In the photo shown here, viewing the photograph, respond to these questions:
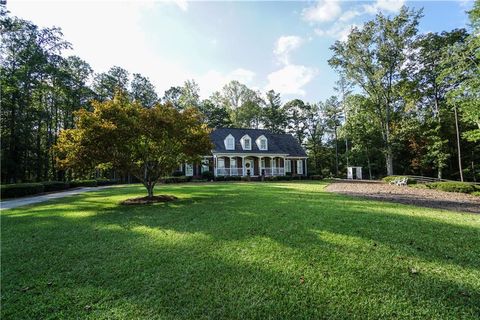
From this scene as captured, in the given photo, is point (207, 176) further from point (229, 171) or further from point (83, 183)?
point (83, 183)

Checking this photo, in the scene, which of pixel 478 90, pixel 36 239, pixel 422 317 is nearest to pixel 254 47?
pixel 478 90

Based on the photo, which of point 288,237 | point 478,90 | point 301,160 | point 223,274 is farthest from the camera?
point 301,160

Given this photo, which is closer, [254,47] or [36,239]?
[36,239]

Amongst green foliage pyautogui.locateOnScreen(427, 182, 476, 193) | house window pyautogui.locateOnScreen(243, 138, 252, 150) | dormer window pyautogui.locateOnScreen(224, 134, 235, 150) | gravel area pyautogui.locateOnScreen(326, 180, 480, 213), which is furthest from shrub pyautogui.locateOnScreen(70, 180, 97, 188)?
green foliage pyautogui.locateOnScreen(427, 182, 476, 193)

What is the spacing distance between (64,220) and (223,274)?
20.9ft

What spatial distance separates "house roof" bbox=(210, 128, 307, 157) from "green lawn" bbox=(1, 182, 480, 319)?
23.4m

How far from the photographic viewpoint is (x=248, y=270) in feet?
11.6

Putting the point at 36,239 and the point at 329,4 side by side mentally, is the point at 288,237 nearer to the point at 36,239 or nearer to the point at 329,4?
the point at 36,239

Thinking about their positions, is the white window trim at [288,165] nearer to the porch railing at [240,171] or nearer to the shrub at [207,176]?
the porch railing at [240,171]

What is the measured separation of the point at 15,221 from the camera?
7.50 meters

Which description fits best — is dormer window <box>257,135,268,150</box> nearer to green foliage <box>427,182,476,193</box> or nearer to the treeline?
the treeline

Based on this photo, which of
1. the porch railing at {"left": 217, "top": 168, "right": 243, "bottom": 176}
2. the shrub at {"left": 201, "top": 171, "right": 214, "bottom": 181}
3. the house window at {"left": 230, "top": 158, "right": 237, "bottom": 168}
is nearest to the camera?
the shrub at {"left": 201, "top": 171, "right": 214, "bottom": 181}

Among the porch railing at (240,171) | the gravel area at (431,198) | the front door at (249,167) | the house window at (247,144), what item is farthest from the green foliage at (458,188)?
the house window at (247,144)

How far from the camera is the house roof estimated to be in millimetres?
29703
